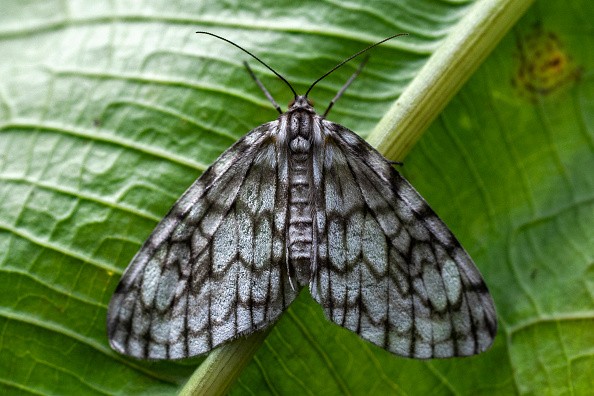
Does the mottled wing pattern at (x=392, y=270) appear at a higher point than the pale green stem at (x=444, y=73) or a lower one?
lower

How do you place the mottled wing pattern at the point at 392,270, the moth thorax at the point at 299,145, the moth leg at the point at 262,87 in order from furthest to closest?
the moth leg at the point at 262,87 < the moth thorax at the point at 299,145 < the mottled wing pattern at the point at 392,270

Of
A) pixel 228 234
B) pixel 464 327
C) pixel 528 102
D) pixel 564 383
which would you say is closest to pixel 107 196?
pixel 228 234

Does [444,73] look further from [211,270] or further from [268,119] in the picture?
[211,270]

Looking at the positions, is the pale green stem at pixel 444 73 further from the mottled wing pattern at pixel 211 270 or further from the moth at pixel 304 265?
the mottled wing pattern at pixel 211 270

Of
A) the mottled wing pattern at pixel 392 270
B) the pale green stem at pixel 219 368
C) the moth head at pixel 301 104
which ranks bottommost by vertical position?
the pale green stem at pixel 219 368

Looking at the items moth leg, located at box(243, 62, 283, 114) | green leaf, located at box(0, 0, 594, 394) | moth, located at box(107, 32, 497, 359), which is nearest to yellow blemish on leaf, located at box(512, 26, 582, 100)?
green leaf, located at box(0, 0, 594, 394)

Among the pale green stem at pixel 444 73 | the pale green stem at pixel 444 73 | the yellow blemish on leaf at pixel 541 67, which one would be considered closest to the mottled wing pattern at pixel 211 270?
the pale green stem at pixel 444 73

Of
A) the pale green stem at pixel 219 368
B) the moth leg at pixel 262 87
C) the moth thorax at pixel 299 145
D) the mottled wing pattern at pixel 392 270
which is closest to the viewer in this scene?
the mottled wing pattern at pixel 392 270

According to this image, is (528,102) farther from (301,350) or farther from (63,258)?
(63,258)
